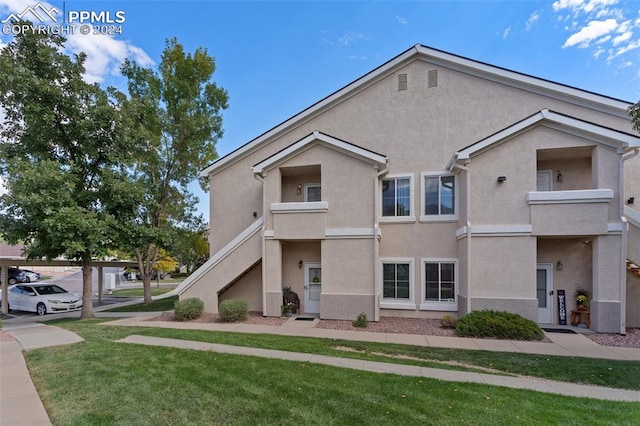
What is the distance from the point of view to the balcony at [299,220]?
1195 centimetres

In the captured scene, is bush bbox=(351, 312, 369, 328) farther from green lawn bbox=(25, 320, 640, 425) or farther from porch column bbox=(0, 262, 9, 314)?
porch column bbox=(0, 262, 9, 314)

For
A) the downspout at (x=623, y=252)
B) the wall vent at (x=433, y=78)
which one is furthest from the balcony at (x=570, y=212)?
the wall vent at (x=433, y=78)

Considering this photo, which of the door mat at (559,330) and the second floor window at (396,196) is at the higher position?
the second floor window at (396,196)

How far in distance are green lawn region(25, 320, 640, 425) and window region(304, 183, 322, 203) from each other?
8061mm

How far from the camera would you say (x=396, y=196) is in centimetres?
1288

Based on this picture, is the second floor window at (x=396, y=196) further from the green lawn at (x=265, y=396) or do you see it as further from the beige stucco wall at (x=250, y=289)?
the green lawn at (x=265, y=396)

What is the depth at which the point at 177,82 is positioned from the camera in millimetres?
16375

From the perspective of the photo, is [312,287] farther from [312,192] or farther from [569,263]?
[569,263]

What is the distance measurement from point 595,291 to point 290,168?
11507 millimetres

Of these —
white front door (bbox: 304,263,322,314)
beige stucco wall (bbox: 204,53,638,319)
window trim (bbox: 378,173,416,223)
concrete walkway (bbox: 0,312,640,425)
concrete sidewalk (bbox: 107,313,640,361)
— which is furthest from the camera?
white front door (bbox: 304,263,322,314)

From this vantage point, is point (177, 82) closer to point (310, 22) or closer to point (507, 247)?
point (310, 22)

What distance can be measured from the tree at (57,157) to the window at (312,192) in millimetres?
7189

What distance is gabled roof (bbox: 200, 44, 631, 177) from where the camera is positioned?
37.5 ft

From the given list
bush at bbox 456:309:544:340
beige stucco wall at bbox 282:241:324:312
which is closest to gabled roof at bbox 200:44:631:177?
beige stucco wall at bbox 282:241:324:312
